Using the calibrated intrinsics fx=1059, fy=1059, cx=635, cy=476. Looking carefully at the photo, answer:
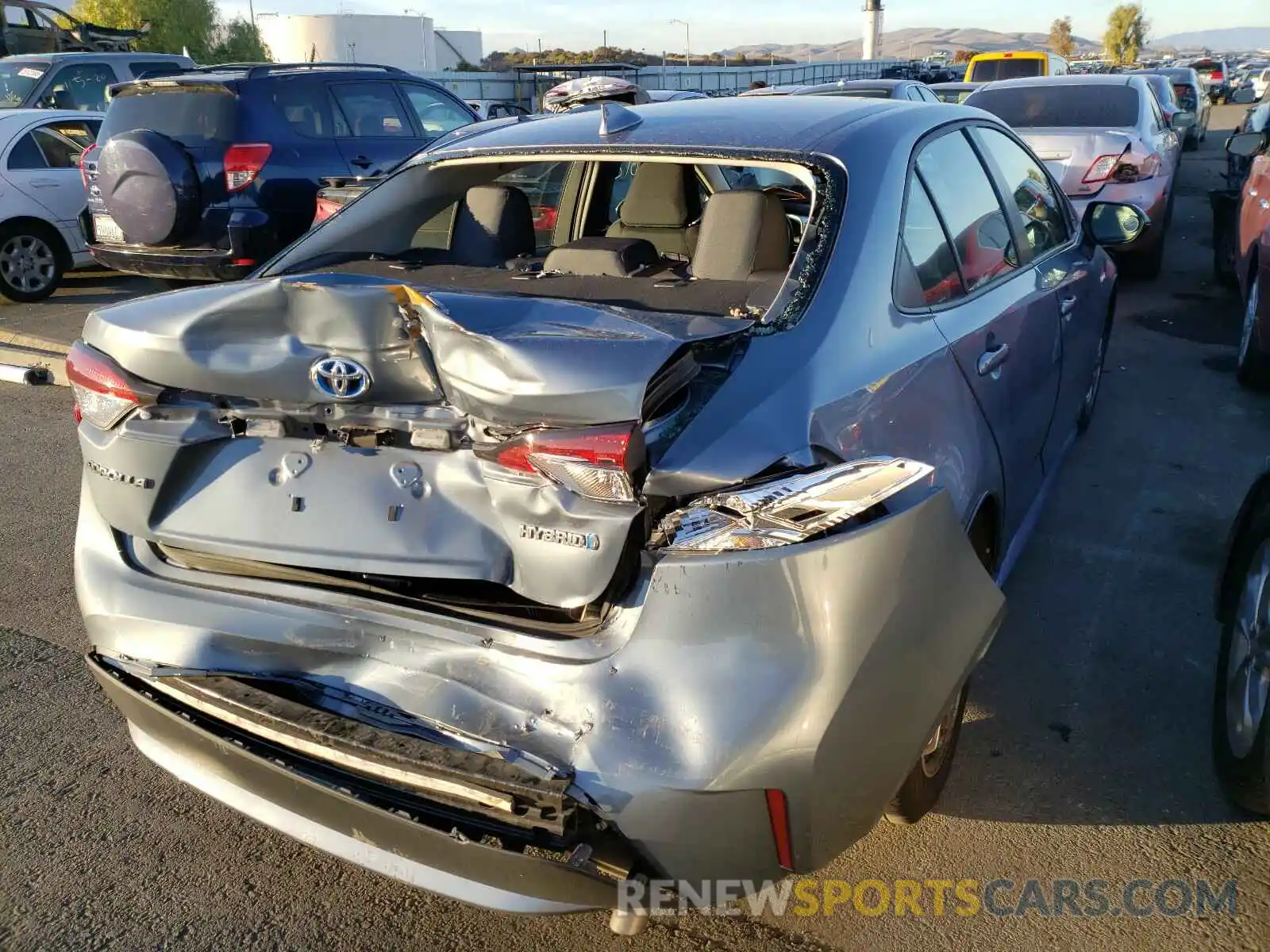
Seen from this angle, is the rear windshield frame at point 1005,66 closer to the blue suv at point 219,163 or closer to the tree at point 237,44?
the blue suv at point 219,163

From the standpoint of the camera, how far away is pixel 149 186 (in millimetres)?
7305

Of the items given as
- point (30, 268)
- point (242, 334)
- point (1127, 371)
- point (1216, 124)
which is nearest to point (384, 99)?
point (30, 268)

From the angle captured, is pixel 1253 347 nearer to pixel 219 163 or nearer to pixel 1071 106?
pixel 1071 106

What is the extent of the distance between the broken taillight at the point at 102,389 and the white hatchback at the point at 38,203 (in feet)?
27.3

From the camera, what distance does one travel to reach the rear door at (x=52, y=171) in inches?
372

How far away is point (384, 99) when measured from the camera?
9.23 m

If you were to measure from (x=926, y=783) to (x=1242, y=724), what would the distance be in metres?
0.84

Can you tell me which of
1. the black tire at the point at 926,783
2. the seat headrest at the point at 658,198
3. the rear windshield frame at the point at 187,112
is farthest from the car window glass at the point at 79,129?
the black tire at the point at 926,783

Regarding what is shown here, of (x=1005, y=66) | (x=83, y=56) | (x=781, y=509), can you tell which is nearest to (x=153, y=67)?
(x=83, y=56)

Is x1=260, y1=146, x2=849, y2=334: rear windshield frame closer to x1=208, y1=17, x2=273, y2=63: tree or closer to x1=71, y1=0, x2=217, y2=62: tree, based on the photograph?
x1=71, y1=0, x2=217, y2=62: tree

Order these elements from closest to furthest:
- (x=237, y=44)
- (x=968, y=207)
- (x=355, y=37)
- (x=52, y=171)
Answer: (x=968, y=207), (x=52, y=171), (x=237, y=44), (x=355, y=37)

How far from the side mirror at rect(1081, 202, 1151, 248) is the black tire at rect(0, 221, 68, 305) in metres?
8.92

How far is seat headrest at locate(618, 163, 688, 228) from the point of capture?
3.87 metres

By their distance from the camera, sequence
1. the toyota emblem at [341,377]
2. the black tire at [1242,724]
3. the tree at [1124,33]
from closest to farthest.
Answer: the toyota emblem at [341,377], the black tire at [1242,724], the tree at [1124,33]
